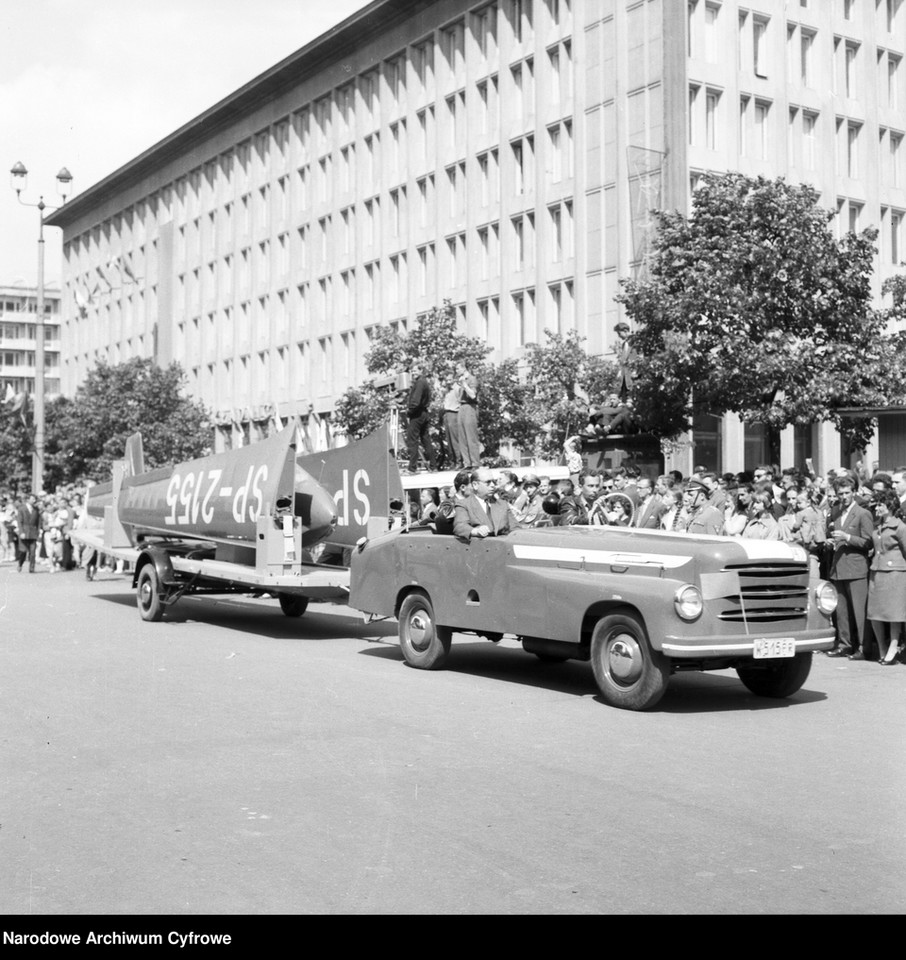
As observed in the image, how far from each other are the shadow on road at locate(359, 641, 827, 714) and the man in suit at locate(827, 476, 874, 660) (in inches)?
82.4

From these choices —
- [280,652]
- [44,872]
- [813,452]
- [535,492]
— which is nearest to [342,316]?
[813,452]

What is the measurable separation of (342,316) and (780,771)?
57.2 m

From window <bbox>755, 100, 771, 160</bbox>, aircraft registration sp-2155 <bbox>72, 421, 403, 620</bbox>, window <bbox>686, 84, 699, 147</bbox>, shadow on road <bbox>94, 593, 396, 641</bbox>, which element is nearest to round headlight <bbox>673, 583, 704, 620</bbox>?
aircraft registration sp-2155 <bbox>72, 421, 403, 620</bbox>

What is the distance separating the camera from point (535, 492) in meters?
21.5

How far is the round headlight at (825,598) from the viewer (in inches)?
434

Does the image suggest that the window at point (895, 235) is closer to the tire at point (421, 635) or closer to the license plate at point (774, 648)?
the tire at point (421, 635)

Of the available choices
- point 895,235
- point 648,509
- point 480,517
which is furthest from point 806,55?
point 480,517

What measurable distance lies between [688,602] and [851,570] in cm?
482

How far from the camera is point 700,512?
56.3 feet

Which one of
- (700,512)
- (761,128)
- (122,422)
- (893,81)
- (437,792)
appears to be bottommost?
(437,792)

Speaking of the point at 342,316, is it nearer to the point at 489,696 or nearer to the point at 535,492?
the point at 535,492

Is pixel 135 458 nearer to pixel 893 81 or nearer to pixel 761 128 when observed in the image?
pixel 761 128

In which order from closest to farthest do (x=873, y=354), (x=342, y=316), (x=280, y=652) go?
(x=280, y=652) → (x=873, y=354) → (x=342, y=316)

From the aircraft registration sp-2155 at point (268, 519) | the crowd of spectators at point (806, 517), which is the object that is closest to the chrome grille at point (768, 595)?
the crowd of spectators at point (806, 517)
